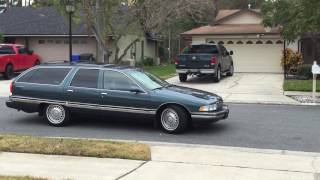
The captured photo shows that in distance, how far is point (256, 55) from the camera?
3341cm

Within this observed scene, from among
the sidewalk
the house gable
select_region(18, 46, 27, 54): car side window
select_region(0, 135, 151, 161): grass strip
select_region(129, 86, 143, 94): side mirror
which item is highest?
the house gable

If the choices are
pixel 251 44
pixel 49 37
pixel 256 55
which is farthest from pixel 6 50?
pixel 256 55

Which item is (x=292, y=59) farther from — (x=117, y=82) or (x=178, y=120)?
(x=178, y=120)

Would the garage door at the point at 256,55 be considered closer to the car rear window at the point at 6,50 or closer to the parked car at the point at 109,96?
the car rear window at the point at 6,50

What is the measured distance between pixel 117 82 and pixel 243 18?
25082 mm

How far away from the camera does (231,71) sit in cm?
2983

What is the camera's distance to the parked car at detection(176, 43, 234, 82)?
25.2 metres

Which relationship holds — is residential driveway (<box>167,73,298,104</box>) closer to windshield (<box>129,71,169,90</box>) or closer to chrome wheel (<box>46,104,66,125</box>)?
windshield (<box>129,71,169,90</box>)

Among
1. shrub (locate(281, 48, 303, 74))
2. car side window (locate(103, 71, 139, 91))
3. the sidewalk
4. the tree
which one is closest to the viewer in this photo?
the sidewalk

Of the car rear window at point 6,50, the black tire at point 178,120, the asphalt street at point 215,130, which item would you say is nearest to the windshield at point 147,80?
the black tire at point 178,120

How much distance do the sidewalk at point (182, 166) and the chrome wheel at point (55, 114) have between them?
3.43 m

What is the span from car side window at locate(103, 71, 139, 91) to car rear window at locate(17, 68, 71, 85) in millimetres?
1025

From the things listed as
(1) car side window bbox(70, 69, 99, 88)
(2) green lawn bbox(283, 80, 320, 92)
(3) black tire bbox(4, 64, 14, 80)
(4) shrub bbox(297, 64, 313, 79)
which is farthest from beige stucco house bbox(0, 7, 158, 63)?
(1) car side window bbox(70, 69, 99, 88)

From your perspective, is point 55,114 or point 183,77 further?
point 183,77
